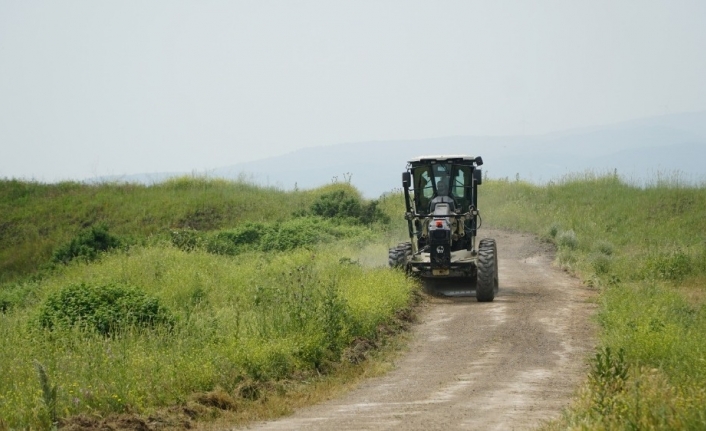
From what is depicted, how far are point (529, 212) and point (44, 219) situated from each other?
2232 centimetres

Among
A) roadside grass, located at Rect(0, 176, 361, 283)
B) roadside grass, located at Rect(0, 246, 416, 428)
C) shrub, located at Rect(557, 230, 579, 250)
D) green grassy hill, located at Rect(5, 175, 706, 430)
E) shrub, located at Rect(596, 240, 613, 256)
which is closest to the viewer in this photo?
green grassy hill, located at Rect(5, 175, 706, 430)

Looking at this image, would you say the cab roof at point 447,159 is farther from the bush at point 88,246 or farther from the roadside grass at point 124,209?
the roadside grass at point 124,209

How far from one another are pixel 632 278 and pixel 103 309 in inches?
600

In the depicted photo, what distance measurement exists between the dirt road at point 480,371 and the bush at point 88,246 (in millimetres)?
13049

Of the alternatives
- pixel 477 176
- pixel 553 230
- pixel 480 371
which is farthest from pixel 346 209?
pixel 480 371

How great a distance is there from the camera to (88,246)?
105 feet

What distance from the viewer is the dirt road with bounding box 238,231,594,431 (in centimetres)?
1090

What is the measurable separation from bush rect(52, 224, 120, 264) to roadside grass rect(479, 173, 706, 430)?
48.4 ft

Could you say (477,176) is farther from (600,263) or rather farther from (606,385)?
(606,385)

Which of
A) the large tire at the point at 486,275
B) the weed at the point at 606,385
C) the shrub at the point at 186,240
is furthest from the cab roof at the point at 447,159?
the weed at the point at 606,385

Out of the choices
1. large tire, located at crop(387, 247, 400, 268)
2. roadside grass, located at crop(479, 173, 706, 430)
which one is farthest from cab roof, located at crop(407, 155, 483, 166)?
roadside grass, located at crop(479, 173, 706, 430)

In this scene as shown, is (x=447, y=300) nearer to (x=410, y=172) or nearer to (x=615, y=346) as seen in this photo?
(x=410, y=172)

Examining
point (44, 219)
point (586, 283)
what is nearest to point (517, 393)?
point (586, 283)

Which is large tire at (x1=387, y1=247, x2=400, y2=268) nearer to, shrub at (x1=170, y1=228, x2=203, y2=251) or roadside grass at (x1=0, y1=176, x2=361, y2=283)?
shrub at (x1=170, y1=228, x2=203, y2=251)
